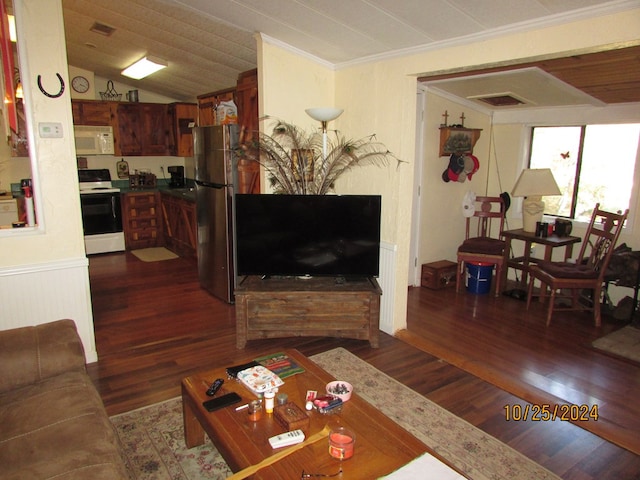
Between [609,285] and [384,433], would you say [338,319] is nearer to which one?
[384,433]

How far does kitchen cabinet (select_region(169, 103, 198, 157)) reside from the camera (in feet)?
21.1

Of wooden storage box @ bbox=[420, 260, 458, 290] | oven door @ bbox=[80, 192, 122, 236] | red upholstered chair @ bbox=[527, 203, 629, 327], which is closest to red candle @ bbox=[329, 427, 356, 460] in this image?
red upholstered chair @ bbox=[527, 203, 629, 327]

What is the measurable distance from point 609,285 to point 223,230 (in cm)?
411

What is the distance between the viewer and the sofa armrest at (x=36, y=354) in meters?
2.02

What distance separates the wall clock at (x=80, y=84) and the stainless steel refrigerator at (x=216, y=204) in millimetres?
2724

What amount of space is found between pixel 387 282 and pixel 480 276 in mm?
1789

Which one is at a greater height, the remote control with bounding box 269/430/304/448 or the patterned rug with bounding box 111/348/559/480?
the remote control with bounding box 269/430/304/448

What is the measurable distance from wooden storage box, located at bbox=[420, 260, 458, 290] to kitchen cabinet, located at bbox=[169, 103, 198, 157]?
13.1 feet

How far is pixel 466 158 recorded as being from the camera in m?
5.12

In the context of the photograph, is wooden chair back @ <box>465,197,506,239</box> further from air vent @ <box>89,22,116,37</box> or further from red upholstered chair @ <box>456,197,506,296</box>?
air vent @ <box>89,22,116,37</box>

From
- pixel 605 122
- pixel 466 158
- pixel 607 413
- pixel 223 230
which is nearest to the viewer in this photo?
pixel 607 413

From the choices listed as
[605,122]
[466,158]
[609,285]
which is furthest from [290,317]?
[605,122]

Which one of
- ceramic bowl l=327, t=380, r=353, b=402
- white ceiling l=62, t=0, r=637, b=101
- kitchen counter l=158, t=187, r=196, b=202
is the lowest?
ceramic bowl l=327, t=380, r=353, b=402
